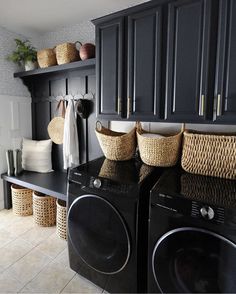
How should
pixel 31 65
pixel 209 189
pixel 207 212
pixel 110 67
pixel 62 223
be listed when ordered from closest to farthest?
pixel 207 212 < pixel 209 189 < pixel 110 67 < pixel 62 223 < pixel 31 65

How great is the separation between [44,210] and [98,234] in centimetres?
118

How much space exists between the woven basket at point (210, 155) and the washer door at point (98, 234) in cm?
69

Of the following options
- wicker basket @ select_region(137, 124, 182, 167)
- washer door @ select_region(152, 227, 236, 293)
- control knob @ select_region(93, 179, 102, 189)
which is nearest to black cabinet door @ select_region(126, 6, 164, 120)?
wicker basket @ select_region(137, 124, 182, 167)

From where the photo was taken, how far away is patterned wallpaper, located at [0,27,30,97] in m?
2.60

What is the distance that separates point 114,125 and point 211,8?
134cm

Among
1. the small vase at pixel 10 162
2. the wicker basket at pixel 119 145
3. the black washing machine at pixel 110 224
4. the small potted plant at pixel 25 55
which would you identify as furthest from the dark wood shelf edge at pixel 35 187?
the small potted plant at pixel 25 55

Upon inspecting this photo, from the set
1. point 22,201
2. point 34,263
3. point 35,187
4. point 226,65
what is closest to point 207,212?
point 226,65

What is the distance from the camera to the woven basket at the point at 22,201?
2.65m

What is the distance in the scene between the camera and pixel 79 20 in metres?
A: 2.44

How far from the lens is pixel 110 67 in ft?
5.96

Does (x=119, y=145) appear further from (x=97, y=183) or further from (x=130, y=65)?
(x=130, y=65)

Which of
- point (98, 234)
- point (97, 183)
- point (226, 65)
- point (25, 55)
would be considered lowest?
point (98, 234)

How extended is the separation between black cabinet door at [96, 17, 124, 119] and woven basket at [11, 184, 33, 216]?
5.02 ft

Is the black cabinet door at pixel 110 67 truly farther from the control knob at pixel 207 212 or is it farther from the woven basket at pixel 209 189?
the control knob at pixel 207 212
